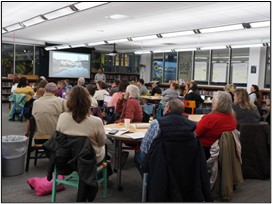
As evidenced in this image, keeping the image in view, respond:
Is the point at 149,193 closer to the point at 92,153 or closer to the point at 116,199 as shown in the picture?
the point at 92,153

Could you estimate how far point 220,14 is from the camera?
6.42 meters

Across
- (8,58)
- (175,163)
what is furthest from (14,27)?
(175,163)

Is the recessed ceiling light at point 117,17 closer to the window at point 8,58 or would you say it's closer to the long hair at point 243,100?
the long hair at point 243,100

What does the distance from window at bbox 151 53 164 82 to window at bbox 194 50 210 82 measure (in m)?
2.31

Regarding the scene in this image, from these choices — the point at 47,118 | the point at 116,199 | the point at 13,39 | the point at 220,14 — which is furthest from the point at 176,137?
the point at 13,39

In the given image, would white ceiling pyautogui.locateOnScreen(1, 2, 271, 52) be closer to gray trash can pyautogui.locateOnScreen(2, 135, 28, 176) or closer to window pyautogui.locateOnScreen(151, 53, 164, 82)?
gray trash can pyautogui.locateOnScreen(2, 135, 28, 176)

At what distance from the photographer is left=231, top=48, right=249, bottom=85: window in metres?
12.0

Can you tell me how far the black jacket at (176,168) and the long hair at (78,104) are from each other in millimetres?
748

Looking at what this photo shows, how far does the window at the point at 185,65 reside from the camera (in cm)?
1417

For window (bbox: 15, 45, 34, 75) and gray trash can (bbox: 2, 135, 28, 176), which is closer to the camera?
gray trash can (bbox: 2, 135, 28, 176)

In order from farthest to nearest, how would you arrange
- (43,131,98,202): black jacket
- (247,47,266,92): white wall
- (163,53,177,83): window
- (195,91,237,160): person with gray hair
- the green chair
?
(163,53,177,83): window < (247,47,266,92): white wall < (195,91,237,160): person with gray hair < the green chair < (43,131,98,202): black jacket

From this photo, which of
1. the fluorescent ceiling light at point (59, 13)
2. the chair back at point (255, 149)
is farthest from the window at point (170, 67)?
the chair back at point (255, 149)

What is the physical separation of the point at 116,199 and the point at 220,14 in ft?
15.3

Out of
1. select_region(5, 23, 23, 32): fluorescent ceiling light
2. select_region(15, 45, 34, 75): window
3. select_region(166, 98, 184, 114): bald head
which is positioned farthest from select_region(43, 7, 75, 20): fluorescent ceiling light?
select_region(15, 45, 34, 75): window
